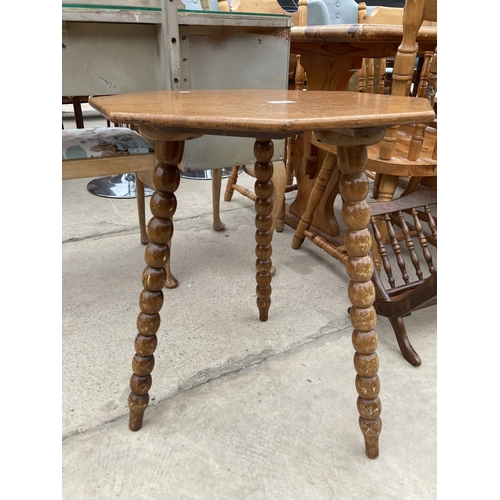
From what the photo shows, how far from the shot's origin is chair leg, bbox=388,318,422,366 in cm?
124

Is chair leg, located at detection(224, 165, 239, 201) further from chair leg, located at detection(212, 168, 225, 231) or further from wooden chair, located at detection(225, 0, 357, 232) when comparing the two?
chair leg, located at detection(212, 168, 225, 231)

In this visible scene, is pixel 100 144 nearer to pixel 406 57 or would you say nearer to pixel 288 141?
pixel 406 57

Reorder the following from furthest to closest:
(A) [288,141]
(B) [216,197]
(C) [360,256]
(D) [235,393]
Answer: (A) [288,141] < (B) [216,197] < (D) [235,393] < (C) [360,256]

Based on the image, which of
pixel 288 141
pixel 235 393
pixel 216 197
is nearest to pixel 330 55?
pixel 288 141

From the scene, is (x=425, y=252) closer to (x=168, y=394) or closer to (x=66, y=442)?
(x=168, y=394)

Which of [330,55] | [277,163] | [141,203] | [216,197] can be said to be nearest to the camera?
[277,163]

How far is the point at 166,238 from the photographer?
911 mm

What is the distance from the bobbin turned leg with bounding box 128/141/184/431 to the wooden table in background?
0.86 metres

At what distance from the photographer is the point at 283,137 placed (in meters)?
0.88

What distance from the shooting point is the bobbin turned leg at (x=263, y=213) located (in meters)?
1.20

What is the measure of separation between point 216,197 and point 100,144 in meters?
0.75

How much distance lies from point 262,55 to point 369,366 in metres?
1.11

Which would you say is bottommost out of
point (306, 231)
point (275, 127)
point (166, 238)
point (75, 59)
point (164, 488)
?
point (164, 488)

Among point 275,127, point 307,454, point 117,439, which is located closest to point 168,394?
point 117,439
